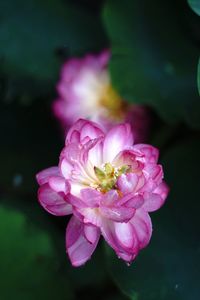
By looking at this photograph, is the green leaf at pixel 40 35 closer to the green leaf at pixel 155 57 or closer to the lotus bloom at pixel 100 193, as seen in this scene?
the green leaf at pixel 155 57

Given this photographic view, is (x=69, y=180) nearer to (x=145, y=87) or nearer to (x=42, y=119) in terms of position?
(x=145, y=87)

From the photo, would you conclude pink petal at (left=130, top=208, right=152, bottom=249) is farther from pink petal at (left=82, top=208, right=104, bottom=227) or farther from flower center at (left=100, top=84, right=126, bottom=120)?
flower center at (left=100, top=84, right=126, bottom=120)

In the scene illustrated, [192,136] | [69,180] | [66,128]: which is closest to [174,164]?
[192,136]

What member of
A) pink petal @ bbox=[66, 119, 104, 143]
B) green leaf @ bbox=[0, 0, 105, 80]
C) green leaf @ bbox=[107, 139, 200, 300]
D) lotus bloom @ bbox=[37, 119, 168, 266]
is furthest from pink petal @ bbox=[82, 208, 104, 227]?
green leaf @ bbox=[0, 0, 105, 80]

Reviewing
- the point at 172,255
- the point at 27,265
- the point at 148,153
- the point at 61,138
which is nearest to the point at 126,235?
the point at 148,153

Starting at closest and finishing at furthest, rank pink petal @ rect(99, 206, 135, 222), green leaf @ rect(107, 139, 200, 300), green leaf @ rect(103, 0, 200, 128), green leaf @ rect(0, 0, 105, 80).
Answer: pink petal @ rect(99, 206, 135, 222) → green leaf @ rect(107, 139, 200, 300) → green leaf @ rect(103, 0, 200, 128) → green leaf @ rect(0, 0, 105, 80)

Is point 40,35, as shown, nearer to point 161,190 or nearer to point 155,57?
point 155,57
